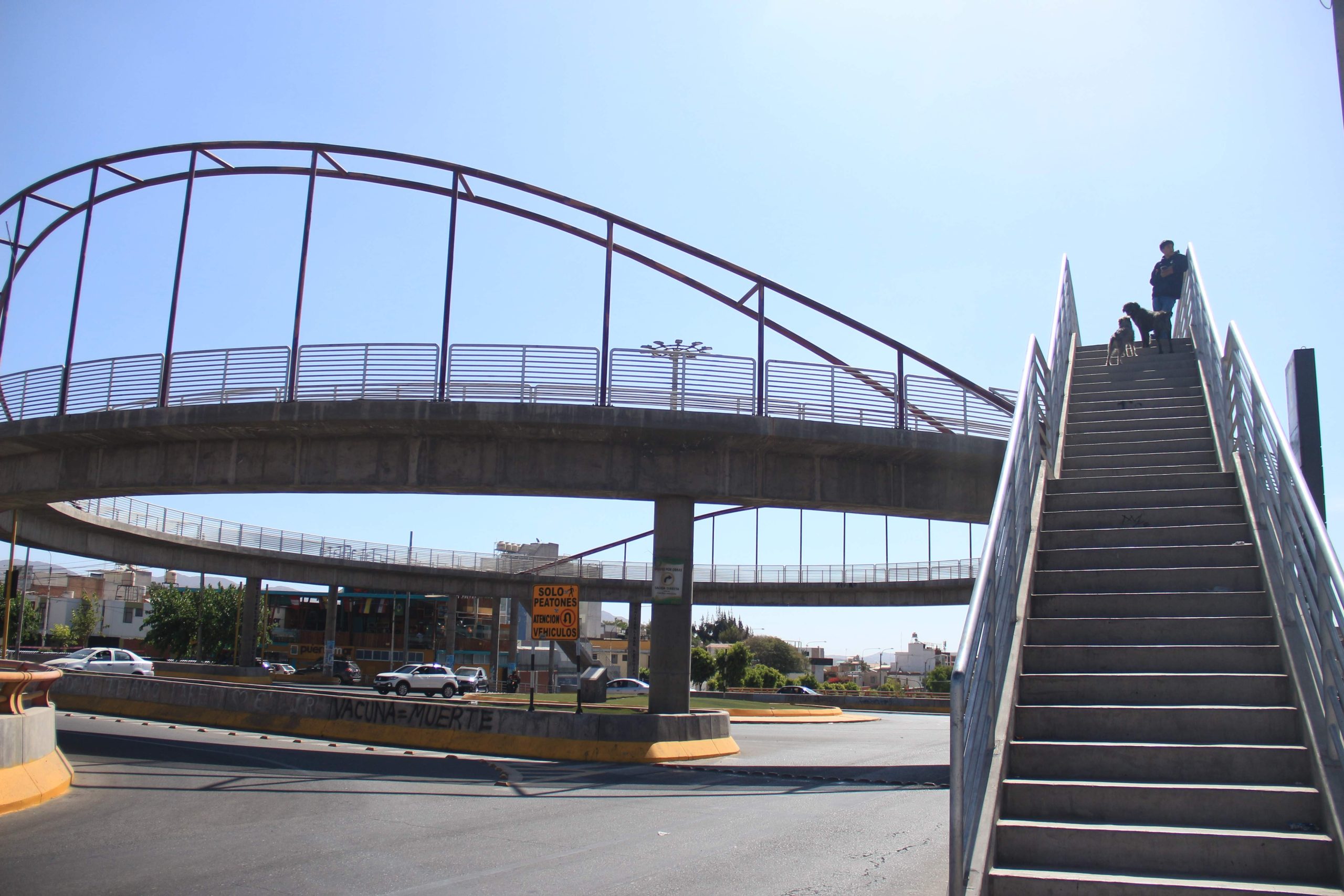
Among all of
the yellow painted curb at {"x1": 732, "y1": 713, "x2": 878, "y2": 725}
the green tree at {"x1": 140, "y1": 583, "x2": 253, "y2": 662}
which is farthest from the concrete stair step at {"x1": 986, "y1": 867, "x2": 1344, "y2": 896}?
the green tree at {"x1": 140, "y1": 583, "x2": 253, "y2": 662}

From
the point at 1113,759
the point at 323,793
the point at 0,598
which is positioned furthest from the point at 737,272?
the point at 0,598

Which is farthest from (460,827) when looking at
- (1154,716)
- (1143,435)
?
(1143,435)

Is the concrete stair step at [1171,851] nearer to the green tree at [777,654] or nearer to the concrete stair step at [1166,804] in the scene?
the concrete stair step at [1166,804]

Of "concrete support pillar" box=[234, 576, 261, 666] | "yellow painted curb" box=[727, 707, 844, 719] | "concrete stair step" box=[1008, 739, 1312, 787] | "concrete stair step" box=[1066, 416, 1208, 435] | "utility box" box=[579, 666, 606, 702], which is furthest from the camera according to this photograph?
"concrete support pillar" box=[234, 576, 261, 666]

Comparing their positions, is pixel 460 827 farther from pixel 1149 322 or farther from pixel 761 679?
pixel 761 679

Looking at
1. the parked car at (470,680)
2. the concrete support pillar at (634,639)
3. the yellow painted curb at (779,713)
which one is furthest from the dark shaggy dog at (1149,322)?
the concrete support pillar at (634,639)

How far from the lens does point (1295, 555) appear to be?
666 centimetres

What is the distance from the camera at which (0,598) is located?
67.2 meters

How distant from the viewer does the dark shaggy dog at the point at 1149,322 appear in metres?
16.1

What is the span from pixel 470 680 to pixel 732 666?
28.6m

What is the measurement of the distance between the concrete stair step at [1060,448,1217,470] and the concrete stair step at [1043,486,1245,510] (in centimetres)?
105

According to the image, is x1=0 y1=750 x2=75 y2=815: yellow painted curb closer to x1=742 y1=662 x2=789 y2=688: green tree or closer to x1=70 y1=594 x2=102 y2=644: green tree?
x1=742 y1=662 x2=789 y2=688: green tree

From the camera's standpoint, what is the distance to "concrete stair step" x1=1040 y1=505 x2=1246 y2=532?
354 inches

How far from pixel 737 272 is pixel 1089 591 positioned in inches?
626
